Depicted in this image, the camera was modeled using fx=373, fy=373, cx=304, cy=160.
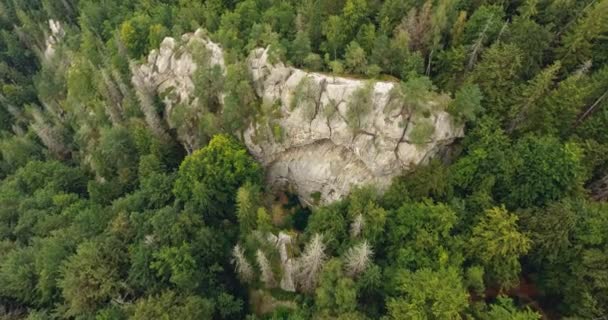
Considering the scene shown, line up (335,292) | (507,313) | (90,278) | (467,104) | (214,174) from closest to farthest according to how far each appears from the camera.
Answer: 1. (507,313)
2. (335,292)
3. (467,104)
4. (90,278)
5. (214,174)

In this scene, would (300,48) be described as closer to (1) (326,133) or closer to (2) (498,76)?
(1) (326,133)

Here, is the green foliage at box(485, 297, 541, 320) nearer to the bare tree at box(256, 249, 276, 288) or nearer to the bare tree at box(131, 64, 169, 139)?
the bare tree at box(256, 249, 276, 288)

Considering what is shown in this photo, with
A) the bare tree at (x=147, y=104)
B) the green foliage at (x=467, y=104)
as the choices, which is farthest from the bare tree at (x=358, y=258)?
the bare tree at (x=147, y=104)

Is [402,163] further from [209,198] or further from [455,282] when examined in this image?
[209,198]

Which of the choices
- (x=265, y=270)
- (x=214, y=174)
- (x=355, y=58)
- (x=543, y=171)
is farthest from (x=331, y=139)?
(x=543, y=171)

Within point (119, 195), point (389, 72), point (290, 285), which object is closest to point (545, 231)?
point (389, 72)

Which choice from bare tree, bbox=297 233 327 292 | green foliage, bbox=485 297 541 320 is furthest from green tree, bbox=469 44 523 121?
bare tree, bbox=297 233 327 292
